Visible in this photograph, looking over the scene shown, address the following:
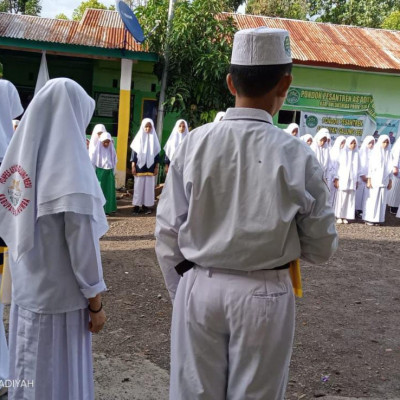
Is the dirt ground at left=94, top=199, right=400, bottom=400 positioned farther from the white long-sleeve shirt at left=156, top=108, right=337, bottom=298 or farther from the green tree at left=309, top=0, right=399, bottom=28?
the green tree at left=309, top=0, right=399, bottom=28

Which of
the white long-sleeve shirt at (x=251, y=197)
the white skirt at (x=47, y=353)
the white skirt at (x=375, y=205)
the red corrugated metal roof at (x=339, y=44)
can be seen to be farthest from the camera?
the red corrugated metal roof at (x=339, y=44)

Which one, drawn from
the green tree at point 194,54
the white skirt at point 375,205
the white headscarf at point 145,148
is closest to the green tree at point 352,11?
the green tree at point 194,54

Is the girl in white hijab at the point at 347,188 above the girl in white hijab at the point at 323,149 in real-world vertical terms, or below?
below

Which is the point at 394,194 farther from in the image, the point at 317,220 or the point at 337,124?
the point at 317,220

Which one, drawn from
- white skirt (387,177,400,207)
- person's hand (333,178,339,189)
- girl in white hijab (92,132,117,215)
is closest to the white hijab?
person's hand (333,178,339,189)

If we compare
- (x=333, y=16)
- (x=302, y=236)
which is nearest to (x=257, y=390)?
(x=302, y=236)

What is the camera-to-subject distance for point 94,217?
2.08m

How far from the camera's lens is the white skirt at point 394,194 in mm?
10773

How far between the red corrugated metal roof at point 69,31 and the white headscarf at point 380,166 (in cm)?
535

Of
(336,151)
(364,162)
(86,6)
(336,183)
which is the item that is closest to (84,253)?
(336,183)

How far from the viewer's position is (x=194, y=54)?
36.1 ft

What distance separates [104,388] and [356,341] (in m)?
2.27

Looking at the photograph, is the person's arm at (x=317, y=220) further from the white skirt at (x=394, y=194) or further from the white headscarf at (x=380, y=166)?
the white skirt at (x=394, y=194)

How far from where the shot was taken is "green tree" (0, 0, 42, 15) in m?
24.9
